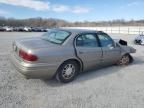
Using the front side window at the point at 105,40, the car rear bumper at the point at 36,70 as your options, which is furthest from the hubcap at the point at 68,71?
the front side window at the point at 105,40

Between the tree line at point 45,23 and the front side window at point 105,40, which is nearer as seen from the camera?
the front side window at point 105,40

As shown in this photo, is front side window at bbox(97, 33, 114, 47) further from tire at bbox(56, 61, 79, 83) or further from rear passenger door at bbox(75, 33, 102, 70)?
tire at bbox(56, 61, 79, 83)

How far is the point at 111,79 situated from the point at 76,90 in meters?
1.39

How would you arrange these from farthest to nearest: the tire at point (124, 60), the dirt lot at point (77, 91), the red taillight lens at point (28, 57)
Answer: the tire at point (124, 60), the red taillight lens at point (28, 57), the dirt lot at point (77, 91)

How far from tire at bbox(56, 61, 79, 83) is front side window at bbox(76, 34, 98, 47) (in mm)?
618

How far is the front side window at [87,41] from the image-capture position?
15.2ft

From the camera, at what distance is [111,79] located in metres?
4.79

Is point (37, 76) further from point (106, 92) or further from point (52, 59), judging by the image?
point (106, 92)

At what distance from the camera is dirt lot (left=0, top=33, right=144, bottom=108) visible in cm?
330

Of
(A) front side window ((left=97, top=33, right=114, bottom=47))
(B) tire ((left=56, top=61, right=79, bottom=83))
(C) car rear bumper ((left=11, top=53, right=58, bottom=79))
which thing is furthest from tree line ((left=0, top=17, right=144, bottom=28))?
(C) car rear bumper ((left=11, top=53, right=58, bottom=79))

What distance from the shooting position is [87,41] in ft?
16.0

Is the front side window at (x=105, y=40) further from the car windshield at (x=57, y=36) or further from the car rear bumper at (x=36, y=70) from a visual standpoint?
the car rear bumper at (x=36, y=70)

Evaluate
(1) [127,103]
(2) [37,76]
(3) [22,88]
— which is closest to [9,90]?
(3) [22,88]

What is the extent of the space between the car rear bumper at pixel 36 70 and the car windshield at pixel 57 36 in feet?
2.82
